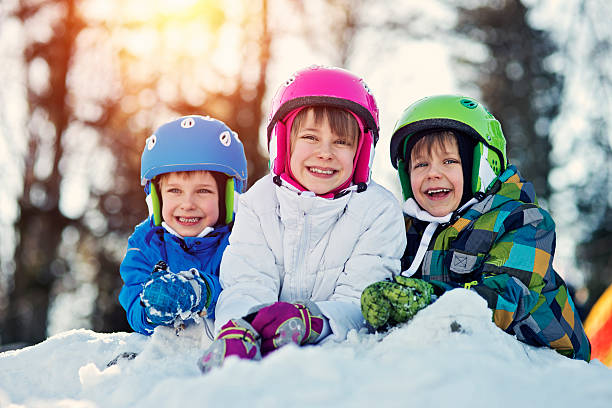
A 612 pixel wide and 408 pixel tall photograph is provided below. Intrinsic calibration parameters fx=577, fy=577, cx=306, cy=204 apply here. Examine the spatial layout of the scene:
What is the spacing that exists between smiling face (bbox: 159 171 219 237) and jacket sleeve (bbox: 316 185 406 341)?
44.0 inches

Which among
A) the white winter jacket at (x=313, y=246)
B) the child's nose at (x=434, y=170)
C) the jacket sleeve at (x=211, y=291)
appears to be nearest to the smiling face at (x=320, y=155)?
the white winter jacket at (x=313, y=246)

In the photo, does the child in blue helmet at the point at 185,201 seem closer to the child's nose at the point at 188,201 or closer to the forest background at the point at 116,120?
the child's nose at the point at 188,201

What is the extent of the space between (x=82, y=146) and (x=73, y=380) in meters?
9.59

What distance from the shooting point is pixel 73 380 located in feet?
8.22

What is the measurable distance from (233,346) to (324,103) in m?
1.45

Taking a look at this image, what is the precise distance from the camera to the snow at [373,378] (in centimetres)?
158

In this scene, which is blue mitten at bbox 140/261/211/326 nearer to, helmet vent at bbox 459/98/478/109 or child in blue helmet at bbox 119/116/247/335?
child in blue helmet at bbox 119/116/247/335

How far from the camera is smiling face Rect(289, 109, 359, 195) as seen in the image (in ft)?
9.84

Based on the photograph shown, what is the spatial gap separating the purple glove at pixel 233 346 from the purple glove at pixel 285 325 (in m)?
0.04

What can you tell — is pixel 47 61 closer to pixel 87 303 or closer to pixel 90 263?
pixel 90 263

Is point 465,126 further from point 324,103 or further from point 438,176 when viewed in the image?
point 324,103

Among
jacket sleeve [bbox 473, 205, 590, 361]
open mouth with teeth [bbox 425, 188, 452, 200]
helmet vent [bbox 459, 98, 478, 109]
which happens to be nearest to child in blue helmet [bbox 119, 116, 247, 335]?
open mouth with teeth [bbox 425, 188, 452, 200]

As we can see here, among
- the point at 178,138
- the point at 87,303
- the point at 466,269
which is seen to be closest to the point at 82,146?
the point at 87,303

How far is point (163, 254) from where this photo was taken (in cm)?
357
